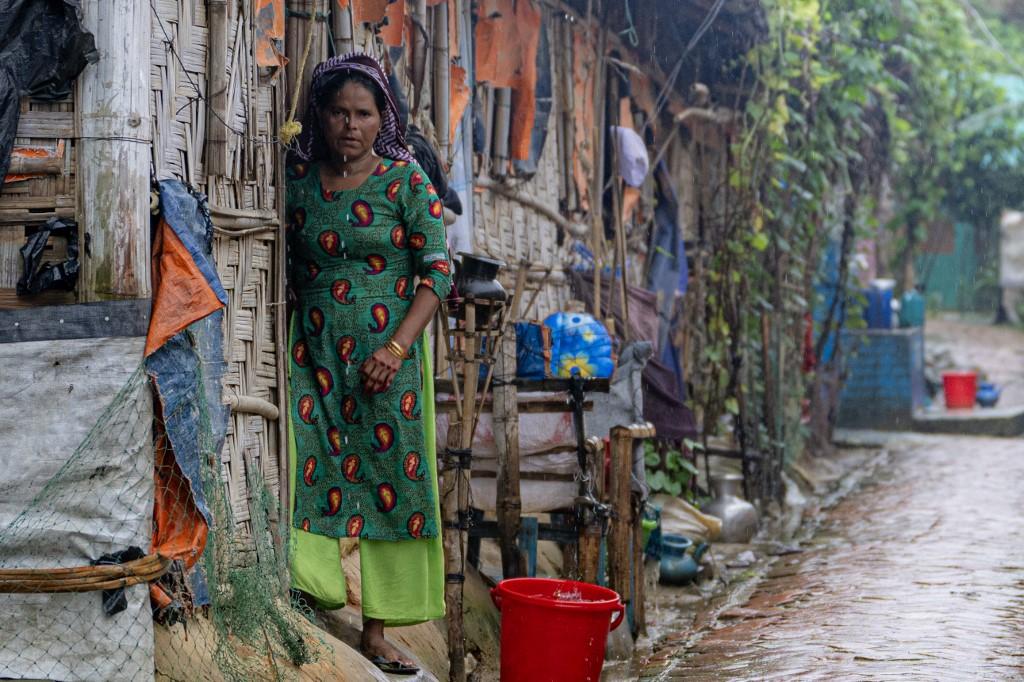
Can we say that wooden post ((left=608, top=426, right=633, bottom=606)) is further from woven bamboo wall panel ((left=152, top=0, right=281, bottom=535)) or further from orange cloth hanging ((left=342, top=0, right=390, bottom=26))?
orange cloth hanging ((left=342, top=0, right=390, bottom=26))

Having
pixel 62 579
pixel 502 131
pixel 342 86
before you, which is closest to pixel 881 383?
pixel 502 131

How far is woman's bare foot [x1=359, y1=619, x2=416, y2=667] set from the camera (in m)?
4.40

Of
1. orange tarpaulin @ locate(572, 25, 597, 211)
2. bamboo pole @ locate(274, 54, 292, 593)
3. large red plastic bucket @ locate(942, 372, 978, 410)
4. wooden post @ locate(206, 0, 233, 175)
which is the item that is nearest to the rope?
bamboo pole @ locate(274, 54, 292, 593)

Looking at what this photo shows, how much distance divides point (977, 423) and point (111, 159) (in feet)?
46.5

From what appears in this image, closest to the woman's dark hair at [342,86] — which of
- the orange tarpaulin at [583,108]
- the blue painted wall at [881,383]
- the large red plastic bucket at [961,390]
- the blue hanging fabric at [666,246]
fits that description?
the orange tarpaulin at [583,108]

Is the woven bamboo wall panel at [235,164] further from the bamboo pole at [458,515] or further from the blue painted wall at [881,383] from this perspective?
the blue painted wall at [881,383]

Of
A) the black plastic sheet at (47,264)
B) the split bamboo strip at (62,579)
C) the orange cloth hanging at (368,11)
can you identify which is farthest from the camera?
the orange cloth hanging at (368,11)

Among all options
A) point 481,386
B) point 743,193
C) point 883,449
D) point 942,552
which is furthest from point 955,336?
point 481,386

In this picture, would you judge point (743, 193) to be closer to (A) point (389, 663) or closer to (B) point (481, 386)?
(B) point (481, 386)

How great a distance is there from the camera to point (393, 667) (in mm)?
4352

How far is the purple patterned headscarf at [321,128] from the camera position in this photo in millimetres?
4262

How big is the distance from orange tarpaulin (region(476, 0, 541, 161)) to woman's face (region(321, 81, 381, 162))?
2.34m

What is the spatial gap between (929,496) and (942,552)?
2.70 m

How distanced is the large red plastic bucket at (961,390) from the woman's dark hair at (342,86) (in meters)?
14.0
